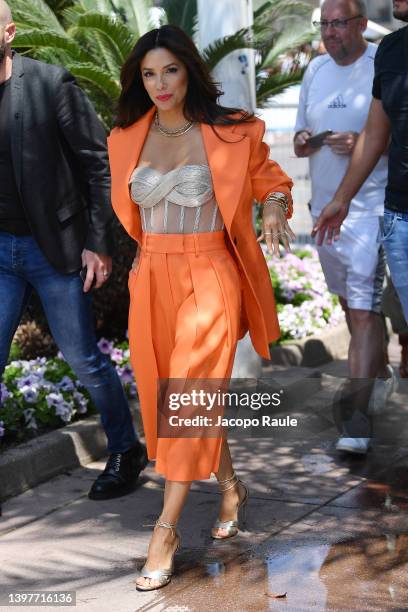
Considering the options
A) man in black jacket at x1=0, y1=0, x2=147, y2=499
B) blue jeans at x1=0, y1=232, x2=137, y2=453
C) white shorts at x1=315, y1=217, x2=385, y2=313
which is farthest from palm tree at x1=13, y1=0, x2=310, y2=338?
blue jeans at x1=0, y1=232, x2=137, y2=453

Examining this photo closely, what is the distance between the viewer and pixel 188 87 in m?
4.54

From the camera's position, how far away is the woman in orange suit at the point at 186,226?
435 centimetres

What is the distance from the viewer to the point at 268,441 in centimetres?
626

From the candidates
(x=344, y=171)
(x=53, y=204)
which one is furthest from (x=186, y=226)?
(x=344, y=171)

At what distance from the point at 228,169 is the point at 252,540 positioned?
5.03 ft

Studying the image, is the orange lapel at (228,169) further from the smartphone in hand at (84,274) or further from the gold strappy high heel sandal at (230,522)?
the gold strappy high heel sandal at (230,522)

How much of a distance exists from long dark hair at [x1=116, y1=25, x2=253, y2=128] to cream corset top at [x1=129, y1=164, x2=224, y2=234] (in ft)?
0.83

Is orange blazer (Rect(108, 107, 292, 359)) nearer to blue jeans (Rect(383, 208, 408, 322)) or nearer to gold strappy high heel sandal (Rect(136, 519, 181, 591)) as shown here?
blue jeans (Rect(383, 208, 408, 322))

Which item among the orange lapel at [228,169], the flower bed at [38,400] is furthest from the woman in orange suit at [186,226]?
the flower bed at [38,400]

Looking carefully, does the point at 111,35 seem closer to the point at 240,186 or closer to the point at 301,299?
the point at 301,299

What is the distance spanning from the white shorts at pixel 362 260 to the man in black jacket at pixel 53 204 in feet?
4.92

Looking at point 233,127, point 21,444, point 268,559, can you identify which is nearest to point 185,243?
point 233,127

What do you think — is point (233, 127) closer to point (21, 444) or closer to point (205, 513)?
point (205, 513)

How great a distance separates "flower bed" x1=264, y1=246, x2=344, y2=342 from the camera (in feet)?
28.1
